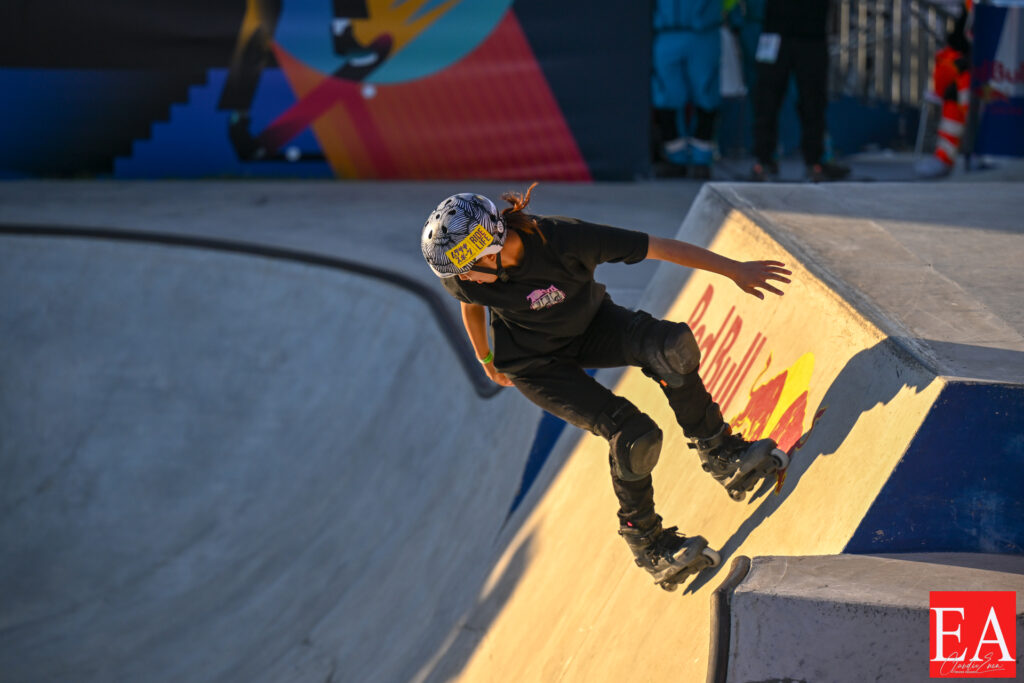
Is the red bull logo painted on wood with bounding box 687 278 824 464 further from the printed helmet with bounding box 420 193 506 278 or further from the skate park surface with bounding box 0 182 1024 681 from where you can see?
the printed helmet with bounding box 420 193 506 278

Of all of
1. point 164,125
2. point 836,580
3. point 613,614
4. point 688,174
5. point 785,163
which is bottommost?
point 785,163

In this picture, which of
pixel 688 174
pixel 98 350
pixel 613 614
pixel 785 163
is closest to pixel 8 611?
pixel 98 350

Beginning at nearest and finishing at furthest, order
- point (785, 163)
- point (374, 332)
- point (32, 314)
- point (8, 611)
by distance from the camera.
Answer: point (8, 611) → point (374, 332) → point (32, 314) → point (785, 163)

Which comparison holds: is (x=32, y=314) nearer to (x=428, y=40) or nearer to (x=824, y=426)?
(x=428, y=40)

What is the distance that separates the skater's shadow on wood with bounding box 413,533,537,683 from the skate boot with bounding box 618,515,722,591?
1313mm

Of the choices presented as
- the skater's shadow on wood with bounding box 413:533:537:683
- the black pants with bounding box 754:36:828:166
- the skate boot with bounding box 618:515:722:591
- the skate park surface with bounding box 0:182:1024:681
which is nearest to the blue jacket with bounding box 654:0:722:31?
the black pants with bounding box 754:36:828:166

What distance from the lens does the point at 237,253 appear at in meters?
8.44

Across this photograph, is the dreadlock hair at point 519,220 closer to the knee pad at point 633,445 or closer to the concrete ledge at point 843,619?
the knee pad at point 633,445

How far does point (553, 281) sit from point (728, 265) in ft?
1.87

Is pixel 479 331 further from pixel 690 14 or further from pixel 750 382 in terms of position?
pixel 690 14

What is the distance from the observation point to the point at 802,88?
9102 mm

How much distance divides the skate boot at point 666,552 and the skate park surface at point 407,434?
0.08 m

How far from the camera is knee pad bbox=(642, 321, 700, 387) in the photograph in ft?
10.8

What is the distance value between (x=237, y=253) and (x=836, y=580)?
6769mm
